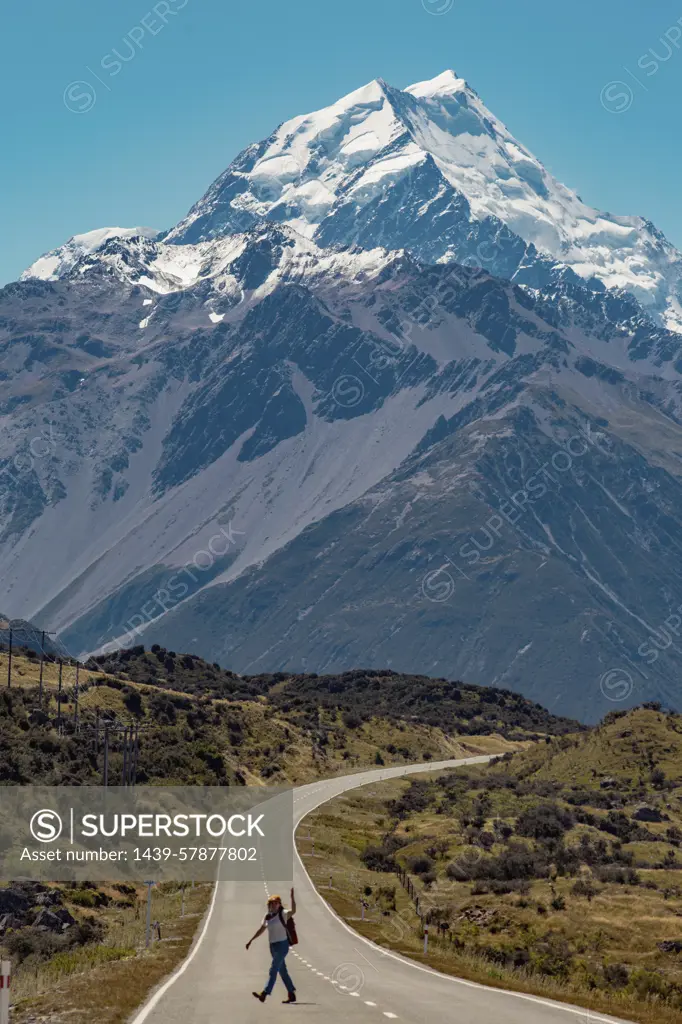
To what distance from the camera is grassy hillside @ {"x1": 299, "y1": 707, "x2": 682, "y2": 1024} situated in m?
43.0

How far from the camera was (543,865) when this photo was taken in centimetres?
6222

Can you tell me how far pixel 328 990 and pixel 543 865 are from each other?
31366 mm

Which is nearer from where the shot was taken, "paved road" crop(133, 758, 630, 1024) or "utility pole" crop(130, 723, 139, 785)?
"paved road" crop(133, 758, 630, 1024)

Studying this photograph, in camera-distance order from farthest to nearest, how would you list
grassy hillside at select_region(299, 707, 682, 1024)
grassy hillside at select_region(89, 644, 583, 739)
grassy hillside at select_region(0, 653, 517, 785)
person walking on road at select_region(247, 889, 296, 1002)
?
grassy hillside at select_region(89, 644, 583, 739) < grassy hillside at select_region(0, 653, 517, 785) < grassy hillside at select_region(299, 707, 682, 1024) < person walking on road at select_region(247, 889, 296, 1002)

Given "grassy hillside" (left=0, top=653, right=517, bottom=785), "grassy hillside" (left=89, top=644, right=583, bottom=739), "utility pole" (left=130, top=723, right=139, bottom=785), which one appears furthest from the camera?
"grassy hillside" (left=89, top=644, right=583, bottom=739)

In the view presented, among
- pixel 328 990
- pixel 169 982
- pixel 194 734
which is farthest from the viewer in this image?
pixel 194 734

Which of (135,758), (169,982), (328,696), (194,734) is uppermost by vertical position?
(328,696)

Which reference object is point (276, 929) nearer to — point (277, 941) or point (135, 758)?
point (277, 941)

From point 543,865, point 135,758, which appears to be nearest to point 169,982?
point 543,865

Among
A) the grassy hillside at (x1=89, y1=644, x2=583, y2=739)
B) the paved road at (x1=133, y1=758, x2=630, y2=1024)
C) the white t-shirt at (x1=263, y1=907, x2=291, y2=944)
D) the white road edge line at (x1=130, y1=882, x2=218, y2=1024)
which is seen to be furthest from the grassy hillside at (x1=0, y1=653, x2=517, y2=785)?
the white t-shirt at (x1=263, y1=907, x2=291, y2=944)

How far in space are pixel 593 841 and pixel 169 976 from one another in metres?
42.4

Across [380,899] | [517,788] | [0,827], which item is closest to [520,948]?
[380,899]

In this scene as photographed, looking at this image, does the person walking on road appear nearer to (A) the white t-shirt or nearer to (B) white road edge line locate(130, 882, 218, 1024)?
(A) the white t-shirt

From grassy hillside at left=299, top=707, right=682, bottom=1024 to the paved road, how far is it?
1.72 meters
